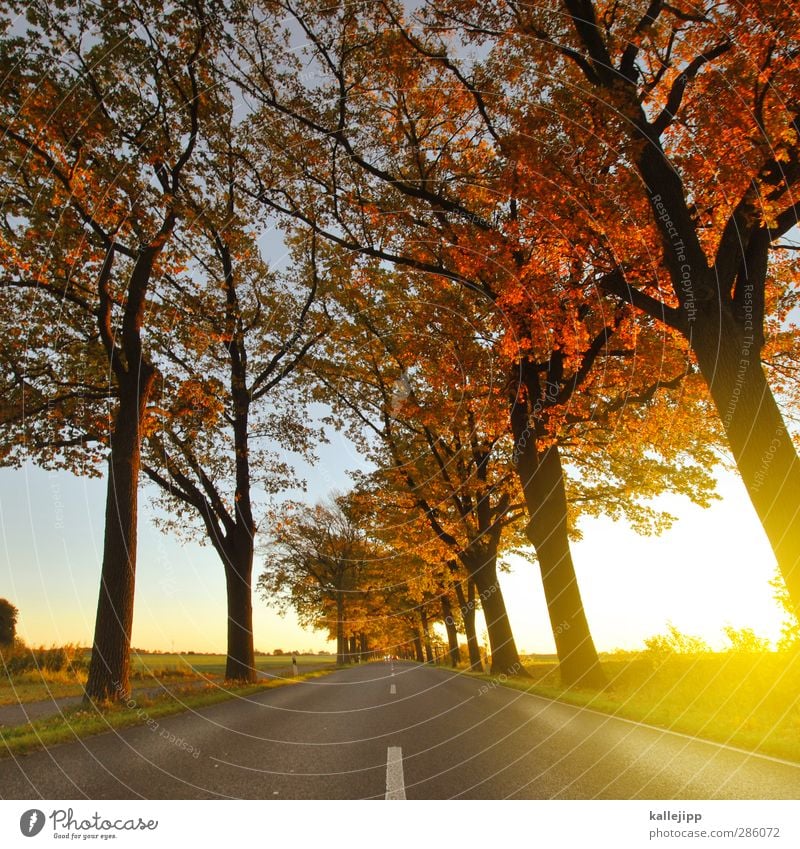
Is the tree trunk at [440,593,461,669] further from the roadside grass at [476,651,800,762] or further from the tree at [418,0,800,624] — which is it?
the tree at [418,0,800,624]

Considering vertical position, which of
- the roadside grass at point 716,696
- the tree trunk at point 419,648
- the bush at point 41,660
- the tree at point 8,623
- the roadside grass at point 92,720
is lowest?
the tree trunk at point 419,648

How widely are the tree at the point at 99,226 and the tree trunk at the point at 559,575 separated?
10.6 meters

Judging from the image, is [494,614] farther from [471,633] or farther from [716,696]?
[716,696]

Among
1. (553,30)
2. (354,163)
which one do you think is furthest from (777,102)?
(354,163)

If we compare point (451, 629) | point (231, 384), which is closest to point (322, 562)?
point (451, 629)

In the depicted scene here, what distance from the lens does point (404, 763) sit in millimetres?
5621

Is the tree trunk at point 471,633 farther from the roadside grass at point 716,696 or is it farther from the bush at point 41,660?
the bush at point 41,660

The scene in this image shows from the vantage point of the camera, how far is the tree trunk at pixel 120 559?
36.6ft

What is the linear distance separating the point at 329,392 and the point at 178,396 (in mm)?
9644

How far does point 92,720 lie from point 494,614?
1790 cm

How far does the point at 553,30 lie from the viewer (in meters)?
11.9

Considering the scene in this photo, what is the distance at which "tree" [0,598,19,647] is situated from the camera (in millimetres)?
18500

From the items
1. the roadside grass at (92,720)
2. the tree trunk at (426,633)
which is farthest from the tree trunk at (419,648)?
the roadside grass at (92,720)

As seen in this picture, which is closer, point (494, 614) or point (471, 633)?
point (494, 614)
